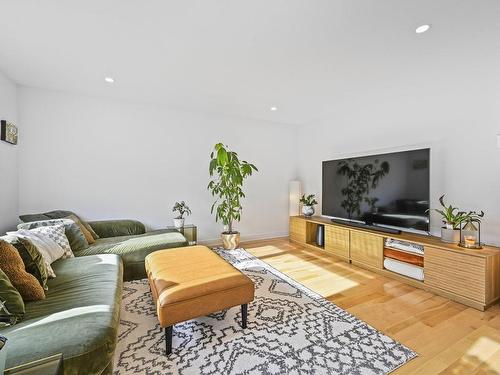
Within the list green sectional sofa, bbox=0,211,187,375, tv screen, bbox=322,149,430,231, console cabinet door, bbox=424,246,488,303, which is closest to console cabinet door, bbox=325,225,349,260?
tv screen, bbox=322,149,430,231

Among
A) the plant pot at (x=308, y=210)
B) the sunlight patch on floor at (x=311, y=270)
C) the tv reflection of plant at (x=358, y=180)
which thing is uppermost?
the tv reflection of plant at (x=358, y=180)

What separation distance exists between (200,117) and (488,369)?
4230 mm

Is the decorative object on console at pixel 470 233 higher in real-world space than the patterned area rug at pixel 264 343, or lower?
higher

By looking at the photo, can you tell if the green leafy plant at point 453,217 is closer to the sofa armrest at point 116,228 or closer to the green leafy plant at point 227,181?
the green leafy plant at point 227,181

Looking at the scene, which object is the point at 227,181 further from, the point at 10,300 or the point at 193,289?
the point at 10,300

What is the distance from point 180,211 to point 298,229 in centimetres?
210

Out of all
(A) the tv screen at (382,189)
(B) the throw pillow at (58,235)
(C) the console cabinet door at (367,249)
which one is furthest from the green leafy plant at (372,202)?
(B) the throw pillow at (58,235)

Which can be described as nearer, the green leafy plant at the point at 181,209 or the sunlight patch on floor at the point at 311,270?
the sunlight patch on floor at the point at 311,270

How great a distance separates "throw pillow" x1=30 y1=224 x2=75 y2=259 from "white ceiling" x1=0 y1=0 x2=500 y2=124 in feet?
5.56

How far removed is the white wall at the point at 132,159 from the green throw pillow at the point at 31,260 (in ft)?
6.00

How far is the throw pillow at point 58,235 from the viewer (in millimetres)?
2139

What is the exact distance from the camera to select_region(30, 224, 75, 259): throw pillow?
214 centimetres

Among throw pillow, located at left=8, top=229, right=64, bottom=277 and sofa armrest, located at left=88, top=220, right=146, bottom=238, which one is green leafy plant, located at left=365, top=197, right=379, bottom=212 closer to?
sofa armrest, located at left=88, top=220, right=146, bottom=238

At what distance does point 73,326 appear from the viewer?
1.15 meters
